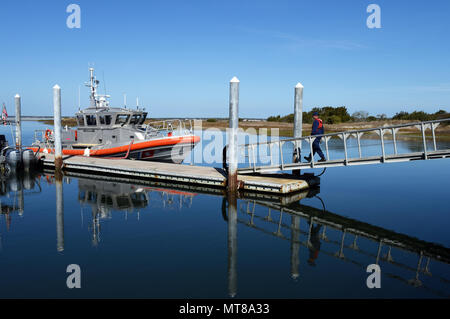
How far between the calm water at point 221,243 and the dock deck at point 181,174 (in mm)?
442

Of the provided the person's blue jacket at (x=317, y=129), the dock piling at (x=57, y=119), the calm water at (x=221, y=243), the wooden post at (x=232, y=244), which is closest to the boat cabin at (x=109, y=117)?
the dock piling at (x=57, y=119)

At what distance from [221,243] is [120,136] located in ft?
37.6

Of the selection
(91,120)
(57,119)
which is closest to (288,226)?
(57,119)

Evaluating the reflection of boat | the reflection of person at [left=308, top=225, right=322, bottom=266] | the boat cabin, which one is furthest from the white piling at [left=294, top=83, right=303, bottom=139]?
the boat cabin

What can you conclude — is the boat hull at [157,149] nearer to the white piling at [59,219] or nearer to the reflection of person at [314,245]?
the white piling at [59,219]

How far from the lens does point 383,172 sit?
1656cm

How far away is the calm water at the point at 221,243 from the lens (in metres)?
5.21

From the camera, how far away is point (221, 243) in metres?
7.14

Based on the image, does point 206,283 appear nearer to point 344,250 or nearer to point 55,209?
point 344,250

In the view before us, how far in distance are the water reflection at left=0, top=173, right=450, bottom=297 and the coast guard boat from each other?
9.32ft

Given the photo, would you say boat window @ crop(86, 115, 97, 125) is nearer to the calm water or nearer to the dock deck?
the dock deck

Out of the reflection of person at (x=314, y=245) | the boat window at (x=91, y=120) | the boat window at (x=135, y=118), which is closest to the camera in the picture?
the reflection of person at (x=314, y=245)

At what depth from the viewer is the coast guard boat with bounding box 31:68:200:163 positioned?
16172 millimetres

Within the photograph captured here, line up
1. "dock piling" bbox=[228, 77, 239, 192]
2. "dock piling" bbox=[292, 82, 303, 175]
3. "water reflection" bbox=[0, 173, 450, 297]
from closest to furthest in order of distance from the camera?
"water reflection" bbox=[0, 173, 450, 297]
"dock piling" bbox=[228, 77, 239, 192]
"dock piling" bbox=[292, 82, 303, 175]
